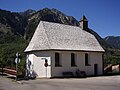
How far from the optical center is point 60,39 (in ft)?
131

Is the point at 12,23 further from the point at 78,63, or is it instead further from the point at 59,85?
the point at 59,85

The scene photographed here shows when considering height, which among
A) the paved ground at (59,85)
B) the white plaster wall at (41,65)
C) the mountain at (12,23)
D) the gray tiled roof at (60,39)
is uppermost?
the mountain at (12,23)

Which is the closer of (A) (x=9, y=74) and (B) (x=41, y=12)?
(A) (x=9, y=74)

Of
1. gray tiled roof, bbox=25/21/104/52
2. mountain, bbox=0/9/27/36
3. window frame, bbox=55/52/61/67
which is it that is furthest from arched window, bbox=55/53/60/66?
mountain, bbox=0/9/27/36

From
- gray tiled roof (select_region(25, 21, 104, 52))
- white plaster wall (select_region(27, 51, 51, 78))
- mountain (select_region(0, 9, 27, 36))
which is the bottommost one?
white plaster wall (select_region(27, 51, 51, 78))

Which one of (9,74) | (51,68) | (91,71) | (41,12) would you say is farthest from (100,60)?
(41,12)

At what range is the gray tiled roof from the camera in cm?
3788

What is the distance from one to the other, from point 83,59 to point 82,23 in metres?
10.1

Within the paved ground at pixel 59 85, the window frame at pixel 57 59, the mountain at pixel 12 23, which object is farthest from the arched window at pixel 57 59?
the mountain at pixel 12 23

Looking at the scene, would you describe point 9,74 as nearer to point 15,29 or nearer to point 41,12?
point 15,29

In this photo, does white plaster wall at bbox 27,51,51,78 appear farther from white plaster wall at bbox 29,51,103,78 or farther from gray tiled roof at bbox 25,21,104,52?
gray tiled roof at bbox 25,21,104,52

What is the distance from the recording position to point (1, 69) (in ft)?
147

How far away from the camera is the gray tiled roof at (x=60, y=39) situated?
37.9 m

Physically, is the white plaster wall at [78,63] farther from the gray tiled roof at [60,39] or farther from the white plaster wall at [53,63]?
the gray tiled roof at [60,39]
